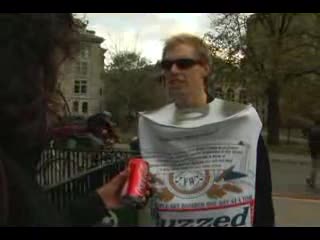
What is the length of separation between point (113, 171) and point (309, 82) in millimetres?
19454

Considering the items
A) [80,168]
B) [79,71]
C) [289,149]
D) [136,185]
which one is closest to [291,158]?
[289,149]

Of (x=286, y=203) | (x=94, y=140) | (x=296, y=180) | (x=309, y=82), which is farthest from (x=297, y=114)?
(x=94, y=140)

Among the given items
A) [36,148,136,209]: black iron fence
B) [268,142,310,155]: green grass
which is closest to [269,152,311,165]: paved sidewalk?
[268,142,310,155]: green grass

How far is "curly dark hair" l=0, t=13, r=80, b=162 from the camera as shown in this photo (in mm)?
1206

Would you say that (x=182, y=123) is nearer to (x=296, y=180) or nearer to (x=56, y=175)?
(x=56, y=175)

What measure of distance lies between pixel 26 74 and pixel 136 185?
0.69 metres

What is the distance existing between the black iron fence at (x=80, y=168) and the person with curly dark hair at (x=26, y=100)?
5.94 feet

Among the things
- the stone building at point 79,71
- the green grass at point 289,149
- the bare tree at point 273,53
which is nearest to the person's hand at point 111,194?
the stone building at point 79,71

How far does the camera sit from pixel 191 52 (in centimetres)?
235

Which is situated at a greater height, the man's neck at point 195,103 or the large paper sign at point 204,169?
the man's neck at point 195,103

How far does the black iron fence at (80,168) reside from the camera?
342 centimetres

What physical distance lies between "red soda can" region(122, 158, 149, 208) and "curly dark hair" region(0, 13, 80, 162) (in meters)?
0.55

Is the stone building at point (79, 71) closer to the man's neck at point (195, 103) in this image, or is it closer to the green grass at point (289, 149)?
the man's neck at point (195, 103)

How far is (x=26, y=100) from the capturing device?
1.21 m
